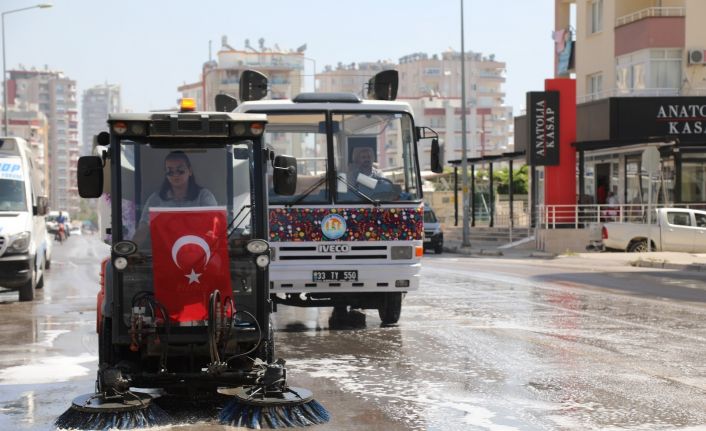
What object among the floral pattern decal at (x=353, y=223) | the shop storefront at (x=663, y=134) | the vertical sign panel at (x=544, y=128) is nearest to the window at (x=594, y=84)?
the shop storefront at (x=663, y=134)

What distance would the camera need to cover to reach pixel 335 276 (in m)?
14.9

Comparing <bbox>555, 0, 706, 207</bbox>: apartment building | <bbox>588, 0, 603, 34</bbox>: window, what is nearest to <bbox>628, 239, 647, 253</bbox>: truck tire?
<bbox>555, 0, 706, 207</bbox>: apartment building

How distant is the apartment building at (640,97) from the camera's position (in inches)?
1770

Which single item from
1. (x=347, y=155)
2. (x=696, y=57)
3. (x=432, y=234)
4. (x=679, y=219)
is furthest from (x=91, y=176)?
(x=696, y=57)

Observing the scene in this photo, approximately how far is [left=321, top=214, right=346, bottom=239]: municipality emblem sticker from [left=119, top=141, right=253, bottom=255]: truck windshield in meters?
5.70

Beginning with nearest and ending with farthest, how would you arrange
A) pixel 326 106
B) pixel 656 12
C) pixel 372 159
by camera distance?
pixel 372 159
pixel 326 106
pixel 656 12

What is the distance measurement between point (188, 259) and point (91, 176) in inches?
43.0

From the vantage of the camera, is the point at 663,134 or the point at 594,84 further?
the point at 594,84

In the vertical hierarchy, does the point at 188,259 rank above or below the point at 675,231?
above

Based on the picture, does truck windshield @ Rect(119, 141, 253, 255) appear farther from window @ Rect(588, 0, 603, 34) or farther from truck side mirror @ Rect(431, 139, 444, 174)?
window @ Rect(588, 0, 603, 34)

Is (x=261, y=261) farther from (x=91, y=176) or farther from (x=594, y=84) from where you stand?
(x=594, y=84)

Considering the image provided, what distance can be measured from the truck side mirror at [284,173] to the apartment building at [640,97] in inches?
1268

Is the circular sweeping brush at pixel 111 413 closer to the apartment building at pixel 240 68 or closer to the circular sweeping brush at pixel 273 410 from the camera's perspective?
the circular sweeping brush at pixel 273 410

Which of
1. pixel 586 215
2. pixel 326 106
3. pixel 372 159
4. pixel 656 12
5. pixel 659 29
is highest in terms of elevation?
pixel 656 12
